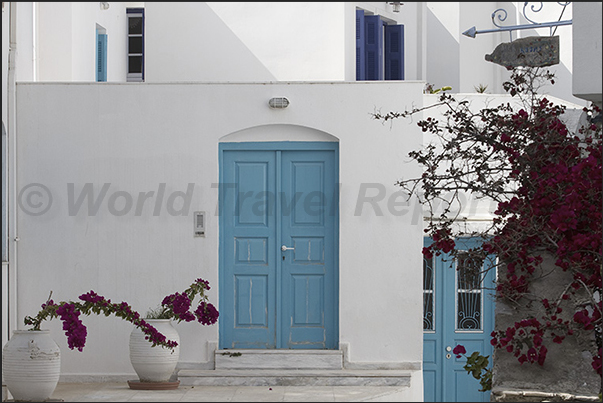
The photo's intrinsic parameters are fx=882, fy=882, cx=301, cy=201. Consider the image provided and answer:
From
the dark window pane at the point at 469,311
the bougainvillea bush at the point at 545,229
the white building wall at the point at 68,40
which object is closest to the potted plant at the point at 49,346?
the dark window pane at the point at 469,311

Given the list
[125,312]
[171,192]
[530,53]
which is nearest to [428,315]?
[171,192]

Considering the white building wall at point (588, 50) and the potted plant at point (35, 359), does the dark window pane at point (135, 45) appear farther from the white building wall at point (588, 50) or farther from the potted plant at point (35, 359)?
the white building wall at point (588, 50)

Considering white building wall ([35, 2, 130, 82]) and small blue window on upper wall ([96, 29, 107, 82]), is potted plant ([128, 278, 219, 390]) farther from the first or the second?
small blue window on upper wall ([96, 29, 107, 82])

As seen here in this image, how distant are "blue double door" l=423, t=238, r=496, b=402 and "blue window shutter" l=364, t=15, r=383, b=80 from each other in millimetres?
4366

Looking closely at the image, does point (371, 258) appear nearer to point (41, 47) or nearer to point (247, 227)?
point (247, 227)

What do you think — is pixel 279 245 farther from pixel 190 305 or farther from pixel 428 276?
pixel 428 276

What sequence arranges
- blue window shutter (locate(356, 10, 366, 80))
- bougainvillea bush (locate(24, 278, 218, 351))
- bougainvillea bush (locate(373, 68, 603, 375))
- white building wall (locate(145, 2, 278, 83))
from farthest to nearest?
blue window shutter (locate(356, 10, 366, 80)), white building wall (locate(145, 2, 278, 83)), bougainvillea bush (locate(24, 278, 218, 351)), bougainvillea bush (locate(373, 68, 603, 375))

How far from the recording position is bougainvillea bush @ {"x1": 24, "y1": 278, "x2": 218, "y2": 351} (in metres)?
9.73

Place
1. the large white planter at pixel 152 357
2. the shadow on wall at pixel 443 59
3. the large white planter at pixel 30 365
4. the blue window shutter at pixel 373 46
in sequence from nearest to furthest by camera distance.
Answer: the large white planter at pixel 30 365
the large white planter at pixel 152 357
the blue window shutter at pixel 373 46
the shadow on wall at pixel 443 59

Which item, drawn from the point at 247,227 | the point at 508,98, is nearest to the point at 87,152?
the point at 247,227

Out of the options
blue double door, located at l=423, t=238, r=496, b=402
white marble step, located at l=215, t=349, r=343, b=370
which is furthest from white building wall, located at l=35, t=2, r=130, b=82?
blue double door, located at l=423, t=238, r=496, b=402

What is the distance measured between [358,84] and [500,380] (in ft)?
21.8

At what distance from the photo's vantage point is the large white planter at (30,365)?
30.9 ft

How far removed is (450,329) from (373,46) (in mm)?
5657
